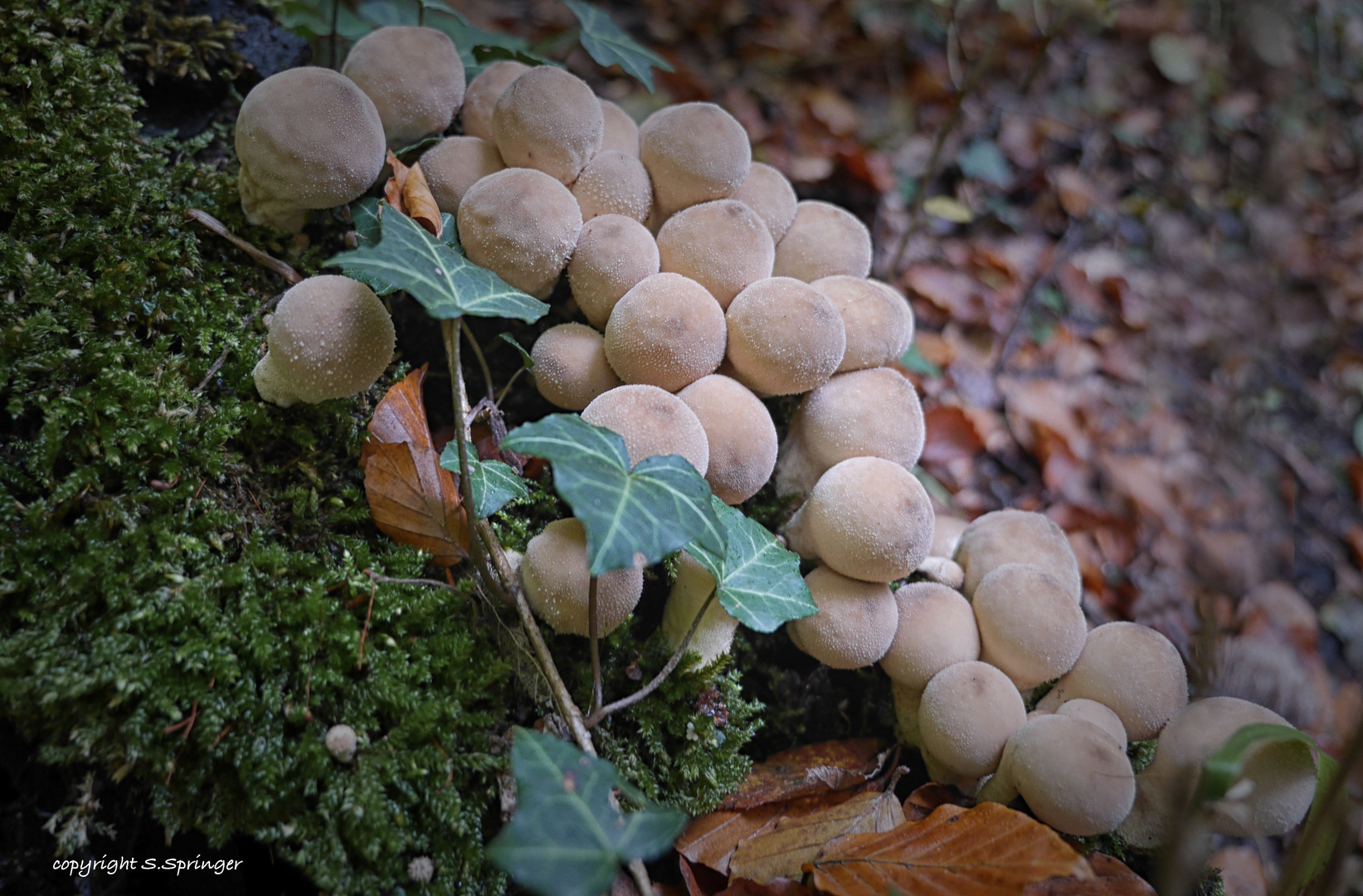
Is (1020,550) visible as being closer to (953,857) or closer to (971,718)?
(971,718)

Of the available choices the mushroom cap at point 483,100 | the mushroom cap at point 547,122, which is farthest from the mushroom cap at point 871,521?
the mushroom cap at point 483,100

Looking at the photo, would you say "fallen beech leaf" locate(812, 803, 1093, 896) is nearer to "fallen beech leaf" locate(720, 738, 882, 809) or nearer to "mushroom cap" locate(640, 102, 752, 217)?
"fallen beech leaf" locate(720, 738, 882, 809)

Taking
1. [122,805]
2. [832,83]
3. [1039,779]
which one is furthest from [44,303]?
[832,83]

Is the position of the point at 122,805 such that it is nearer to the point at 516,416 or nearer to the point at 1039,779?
the point at 516,416

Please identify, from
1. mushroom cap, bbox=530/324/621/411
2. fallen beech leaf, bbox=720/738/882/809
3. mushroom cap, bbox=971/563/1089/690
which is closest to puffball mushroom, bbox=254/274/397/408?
mushroom cap, bbox=530/324/621/411

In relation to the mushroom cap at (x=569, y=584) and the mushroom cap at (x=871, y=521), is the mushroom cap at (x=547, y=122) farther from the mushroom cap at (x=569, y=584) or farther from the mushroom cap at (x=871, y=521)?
the mushroom cap at (x=871, y=521)
